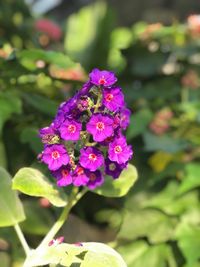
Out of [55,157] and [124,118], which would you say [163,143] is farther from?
[55,157]

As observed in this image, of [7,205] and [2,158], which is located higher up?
[2,158]

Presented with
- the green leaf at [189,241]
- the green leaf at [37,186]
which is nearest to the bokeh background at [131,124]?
the green leaf at [189,241]

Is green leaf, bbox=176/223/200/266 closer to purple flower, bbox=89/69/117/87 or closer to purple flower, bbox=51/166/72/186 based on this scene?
purple flower, bbox=51/166/72/186

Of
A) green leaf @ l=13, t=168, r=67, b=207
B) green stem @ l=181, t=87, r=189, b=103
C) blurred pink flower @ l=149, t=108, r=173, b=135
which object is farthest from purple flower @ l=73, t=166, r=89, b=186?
green stem @ l=181, t=87, r=189, b=103

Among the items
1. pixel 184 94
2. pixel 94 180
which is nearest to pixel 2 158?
pixel 94 180

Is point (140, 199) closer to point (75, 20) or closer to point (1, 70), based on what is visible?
point (1, 70)

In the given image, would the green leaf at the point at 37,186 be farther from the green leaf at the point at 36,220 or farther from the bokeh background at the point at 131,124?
the green leaf at the point at 36,220

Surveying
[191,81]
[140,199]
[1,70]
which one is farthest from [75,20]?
[140,199]
